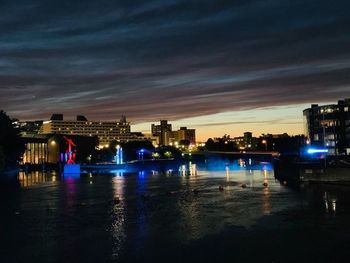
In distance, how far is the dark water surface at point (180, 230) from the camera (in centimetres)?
2528

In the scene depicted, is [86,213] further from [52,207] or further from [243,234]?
[243,234]

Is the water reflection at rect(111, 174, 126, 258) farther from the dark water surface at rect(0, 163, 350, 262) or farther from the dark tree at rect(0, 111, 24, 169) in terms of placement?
the dark tree at rect(0, 111, 24, 169)

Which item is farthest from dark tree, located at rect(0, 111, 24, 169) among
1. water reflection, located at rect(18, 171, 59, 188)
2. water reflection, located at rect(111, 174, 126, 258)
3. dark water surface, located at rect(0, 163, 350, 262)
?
water reflection, located at rect(111, 174, 126, 258)

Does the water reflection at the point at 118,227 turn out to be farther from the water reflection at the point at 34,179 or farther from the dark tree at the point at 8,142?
the dark tree at the point at 8,142

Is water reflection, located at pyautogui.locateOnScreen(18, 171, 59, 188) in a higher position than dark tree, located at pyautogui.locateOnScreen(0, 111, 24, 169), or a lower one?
lower

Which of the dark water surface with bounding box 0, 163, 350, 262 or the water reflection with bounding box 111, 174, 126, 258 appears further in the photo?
the water reflection with bounding box 111, 174, 126, 258

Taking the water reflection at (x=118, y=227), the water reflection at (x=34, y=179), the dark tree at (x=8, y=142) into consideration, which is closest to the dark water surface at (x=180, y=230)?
the water reflection at (x=118, y=227)

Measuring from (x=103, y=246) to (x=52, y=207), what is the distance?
21987mm

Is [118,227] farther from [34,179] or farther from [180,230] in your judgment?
[34,179]

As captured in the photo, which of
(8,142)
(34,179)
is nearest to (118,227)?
(34,179)

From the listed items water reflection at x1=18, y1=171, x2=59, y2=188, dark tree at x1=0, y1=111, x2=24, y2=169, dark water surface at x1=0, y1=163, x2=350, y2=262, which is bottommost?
dark water surface at x1=0, y1=163, x2=350, y2=262

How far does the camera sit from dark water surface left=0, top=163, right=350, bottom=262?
25.3m

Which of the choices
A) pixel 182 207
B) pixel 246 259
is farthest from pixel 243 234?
pixel 182 207

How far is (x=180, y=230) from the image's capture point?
32.6 metres
